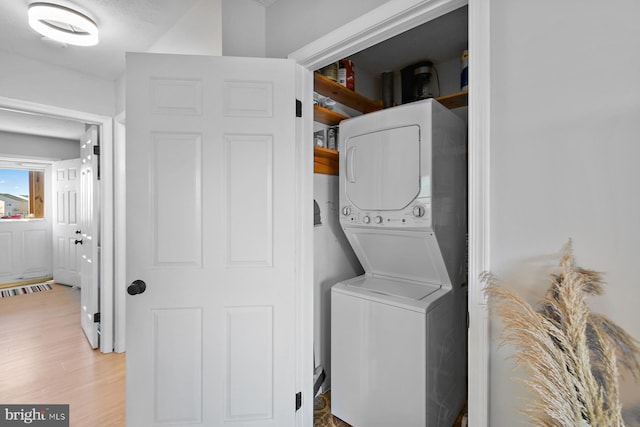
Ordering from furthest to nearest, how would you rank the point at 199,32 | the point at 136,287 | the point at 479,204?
the point at 199,32 → the point at 136,287 → the point at 479,204

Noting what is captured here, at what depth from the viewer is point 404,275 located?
1904 mm

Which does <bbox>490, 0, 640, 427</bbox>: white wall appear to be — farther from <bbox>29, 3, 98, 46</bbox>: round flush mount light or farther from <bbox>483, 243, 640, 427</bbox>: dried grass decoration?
<bbox>29, 3, 98, 46</bbox>: round flush mount light

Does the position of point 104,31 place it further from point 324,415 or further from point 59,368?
point 324,415

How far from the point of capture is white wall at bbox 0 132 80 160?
454 cm

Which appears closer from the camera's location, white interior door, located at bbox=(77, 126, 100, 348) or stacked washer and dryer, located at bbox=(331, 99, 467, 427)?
stacked washer and dryer, located at bbox=(331, 99, 467, 427)

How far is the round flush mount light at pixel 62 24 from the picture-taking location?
168 cm

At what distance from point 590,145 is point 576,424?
626mm

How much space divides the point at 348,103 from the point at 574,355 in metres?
2.02

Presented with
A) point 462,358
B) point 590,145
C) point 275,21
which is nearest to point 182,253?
point 275,21

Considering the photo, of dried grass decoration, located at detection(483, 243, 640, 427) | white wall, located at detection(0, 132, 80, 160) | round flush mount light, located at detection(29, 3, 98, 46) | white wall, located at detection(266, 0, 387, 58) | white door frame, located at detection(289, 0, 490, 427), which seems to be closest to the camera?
dried grass decoration, located at detection(483, 243, 640, 427)

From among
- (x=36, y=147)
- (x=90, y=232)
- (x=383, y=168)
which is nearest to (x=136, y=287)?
(x=383, y=168)

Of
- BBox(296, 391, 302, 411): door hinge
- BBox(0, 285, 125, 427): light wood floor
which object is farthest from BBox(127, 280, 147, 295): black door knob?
BBox(0, 285, 125, 427): light wood floor

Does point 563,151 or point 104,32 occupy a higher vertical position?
point 104,32

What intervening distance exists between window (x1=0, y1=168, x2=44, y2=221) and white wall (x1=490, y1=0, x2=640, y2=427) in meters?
7.21
